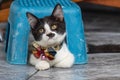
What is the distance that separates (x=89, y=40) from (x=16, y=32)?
1.40 metres

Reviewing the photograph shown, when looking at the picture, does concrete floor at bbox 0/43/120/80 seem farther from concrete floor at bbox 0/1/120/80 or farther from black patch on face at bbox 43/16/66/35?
black patch on face at bbox 43/16/66/35

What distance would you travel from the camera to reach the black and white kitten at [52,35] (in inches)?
131

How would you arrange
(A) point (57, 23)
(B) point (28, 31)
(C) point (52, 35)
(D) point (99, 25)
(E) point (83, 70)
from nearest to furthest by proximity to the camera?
(C) point (52, 35)
(A) point (57, 23)
(E) point (83, 70)
(B) point (28, 31)
(D) point (99, 25)

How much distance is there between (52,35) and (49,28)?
0.25ft

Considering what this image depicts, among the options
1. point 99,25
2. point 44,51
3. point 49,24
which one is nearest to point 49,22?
point 49,24

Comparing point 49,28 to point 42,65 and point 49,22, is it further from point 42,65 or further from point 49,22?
point 42,65

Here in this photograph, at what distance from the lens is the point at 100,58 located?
13.1ft

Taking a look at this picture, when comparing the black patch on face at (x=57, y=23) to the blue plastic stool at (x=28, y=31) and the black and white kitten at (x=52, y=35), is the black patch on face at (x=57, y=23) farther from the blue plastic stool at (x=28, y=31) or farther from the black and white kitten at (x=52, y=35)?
the blue plastic stool at (x=28, y=31)

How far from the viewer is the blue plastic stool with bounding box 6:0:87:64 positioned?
3678 mm

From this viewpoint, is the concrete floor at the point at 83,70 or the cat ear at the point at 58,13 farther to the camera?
the cat ear at the point at 58,13

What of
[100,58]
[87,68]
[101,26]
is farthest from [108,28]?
[87,68]

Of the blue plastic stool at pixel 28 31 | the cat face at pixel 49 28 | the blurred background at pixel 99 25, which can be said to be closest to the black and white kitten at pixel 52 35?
the cat face at pixel 49 28

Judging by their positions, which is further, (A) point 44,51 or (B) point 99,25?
(B) point 99,25

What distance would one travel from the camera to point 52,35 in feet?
10.7
